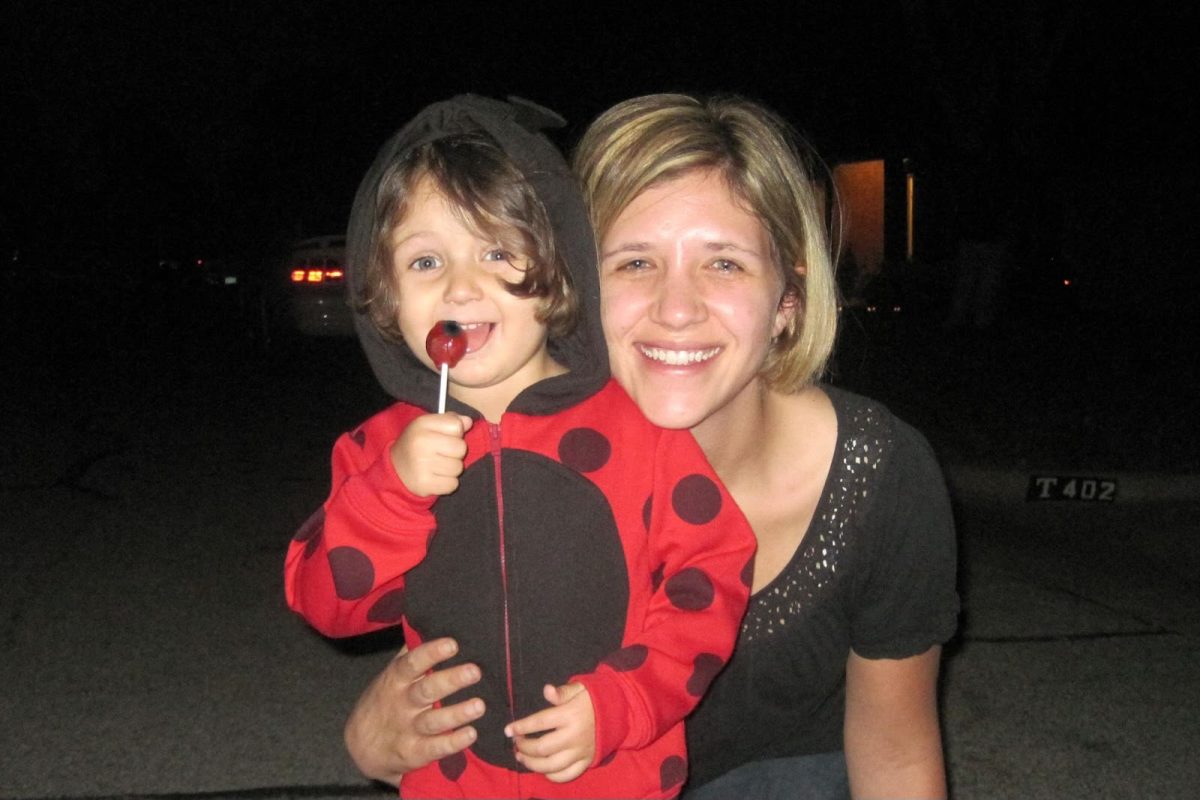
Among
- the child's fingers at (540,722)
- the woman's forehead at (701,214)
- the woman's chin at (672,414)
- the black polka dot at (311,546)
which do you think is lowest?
the child's fingers at (540,722)

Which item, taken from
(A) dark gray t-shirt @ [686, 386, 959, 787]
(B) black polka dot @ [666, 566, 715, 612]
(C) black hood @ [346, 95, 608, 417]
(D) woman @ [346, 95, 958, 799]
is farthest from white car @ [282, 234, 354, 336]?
(B) black polka dot @ [666, 566, 715, 612]

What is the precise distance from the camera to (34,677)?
5012 millimetres

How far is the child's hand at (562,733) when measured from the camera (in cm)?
186

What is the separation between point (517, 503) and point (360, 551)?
282 millimetres

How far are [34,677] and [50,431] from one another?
21.7ft

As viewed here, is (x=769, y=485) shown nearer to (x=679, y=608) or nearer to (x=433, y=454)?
(x=679, y=608)

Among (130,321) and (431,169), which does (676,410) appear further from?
(130,321)

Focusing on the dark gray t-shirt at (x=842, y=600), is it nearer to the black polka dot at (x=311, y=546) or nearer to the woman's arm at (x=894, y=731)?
the woman's arm at (x=894, y=731)

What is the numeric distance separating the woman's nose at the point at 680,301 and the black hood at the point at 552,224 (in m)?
0.13

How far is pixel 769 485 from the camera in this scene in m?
2.21

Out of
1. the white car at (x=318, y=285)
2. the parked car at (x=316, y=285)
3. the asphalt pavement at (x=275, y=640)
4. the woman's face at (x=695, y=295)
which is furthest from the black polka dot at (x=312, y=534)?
the white car at (x=318, y=285)

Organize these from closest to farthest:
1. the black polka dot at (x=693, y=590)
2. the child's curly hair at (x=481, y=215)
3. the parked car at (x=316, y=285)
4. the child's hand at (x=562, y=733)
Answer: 1. the child's hand at (x=562, y=733)
2. the black polka dot at (x=693, y=590)
3. the child's curly hair at (x=481, y=215)
4. the parked car at (x=316, y=285)

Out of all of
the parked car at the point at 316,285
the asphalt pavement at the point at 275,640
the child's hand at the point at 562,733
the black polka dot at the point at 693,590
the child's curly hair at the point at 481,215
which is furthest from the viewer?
the parked car at the point at 316,285

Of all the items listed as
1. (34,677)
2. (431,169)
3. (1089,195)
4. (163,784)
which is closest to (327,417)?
(34,677)
